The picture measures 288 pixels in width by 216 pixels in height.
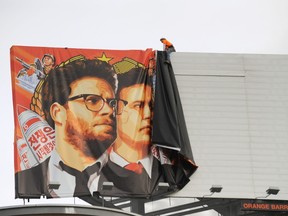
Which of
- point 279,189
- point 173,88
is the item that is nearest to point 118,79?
point 173,88

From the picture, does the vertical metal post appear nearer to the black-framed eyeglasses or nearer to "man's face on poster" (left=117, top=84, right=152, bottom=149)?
"man's face on poster" (left=117, top=84, right=152, bottom=149)

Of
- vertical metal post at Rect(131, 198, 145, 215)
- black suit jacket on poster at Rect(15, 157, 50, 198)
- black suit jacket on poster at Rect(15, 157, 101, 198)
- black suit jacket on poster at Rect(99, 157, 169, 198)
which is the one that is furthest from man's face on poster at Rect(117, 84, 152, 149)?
black suit jacket on poster at Rect(15, 157, 50, 198)

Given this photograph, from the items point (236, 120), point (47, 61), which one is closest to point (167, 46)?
point (236, 120)

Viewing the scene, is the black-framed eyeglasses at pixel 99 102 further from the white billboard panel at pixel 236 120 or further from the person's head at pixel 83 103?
the white billboard panel at pixel 236 120

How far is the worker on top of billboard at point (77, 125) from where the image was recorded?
94.1 feet

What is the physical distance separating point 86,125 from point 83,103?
0.85m

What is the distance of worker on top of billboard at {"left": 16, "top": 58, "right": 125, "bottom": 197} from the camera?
94.1 ft

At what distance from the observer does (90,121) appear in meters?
29.8

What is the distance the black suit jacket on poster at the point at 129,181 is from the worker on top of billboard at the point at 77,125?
1.19ft

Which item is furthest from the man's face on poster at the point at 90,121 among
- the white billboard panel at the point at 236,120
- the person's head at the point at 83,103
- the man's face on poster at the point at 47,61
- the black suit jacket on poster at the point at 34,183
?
the white billboard panel at the point at 236,120

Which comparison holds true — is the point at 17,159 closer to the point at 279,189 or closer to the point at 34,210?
the point at 34,210

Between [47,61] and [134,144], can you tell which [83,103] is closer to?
[47,61]

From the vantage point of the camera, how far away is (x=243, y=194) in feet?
97.7

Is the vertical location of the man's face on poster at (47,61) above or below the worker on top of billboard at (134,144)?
above
